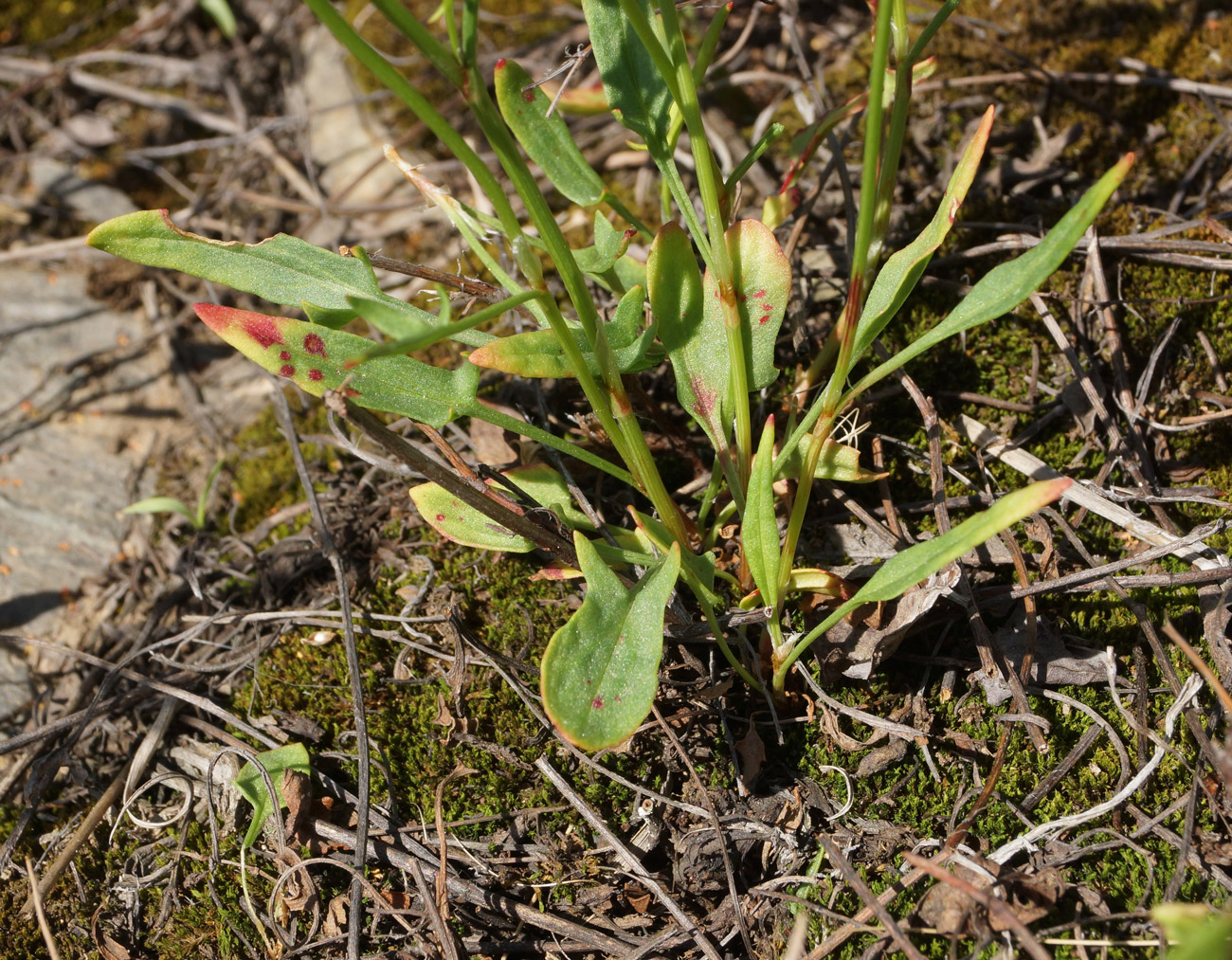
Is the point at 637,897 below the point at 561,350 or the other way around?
below

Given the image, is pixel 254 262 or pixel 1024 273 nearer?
pixel 1024 273

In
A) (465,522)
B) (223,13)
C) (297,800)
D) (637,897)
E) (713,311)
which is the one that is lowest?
(637,897)

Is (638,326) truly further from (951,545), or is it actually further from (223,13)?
(223,13)

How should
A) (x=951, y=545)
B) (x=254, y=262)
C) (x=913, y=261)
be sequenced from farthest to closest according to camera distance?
(x=254, y=262) < (x=913, y=261) < (x=951, y=545)

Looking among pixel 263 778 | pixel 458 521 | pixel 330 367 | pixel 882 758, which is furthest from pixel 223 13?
pixel 882 758

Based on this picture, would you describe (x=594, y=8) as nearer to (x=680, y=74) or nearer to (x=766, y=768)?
(x=680, y=74)

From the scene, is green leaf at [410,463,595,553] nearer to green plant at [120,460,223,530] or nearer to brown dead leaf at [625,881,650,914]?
brown dead leaf at [625,881,650,914]

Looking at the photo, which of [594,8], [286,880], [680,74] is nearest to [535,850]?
[286,880]

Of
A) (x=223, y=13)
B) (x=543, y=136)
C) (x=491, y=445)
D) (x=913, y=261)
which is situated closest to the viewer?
(x=913, y=261)
